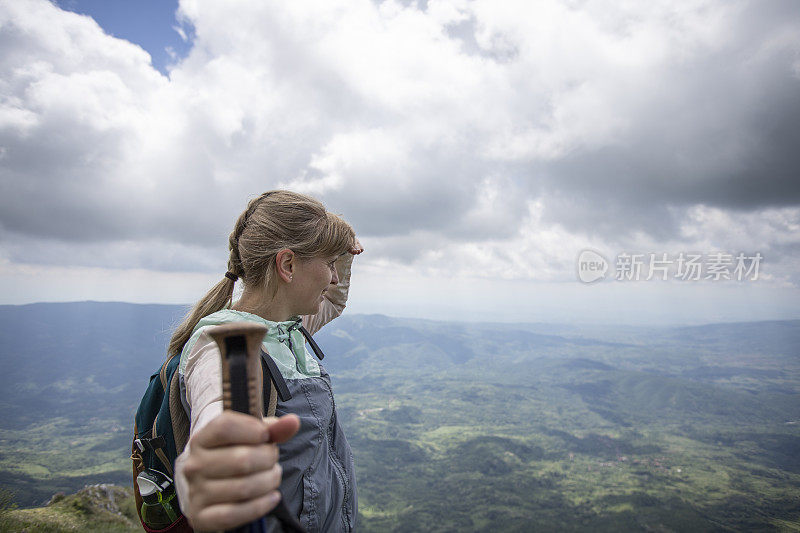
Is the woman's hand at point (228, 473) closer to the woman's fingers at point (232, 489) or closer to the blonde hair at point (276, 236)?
the woman's fingers at point (232, 489)

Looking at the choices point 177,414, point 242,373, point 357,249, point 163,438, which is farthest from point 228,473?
point 357,249

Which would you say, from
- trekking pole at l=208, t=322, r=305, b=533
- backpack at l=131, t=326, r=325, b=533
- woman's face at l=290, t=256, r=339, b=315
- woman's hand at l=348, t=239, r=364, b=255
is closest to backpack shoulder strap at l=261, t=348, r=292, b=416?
backpack at l=131, t=326, r=325, b=533

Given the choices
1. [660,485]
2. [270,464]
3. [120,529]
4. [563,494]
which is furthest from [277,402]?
[660,485]

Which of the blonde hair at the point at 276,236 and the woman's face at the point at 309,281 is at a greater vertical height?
the blonde hair at the point at 276,236

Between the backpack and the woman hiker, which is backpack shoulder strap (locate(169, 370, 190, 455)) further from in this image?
the woman hiker

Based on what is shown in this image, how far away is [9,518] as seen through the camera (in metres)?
15.8

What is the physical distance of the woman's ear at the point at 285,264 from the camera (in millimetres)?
3131

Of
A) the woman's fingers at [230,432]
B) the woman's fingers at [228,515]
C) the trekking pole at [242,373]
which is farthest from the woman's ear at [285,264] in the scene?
the woman's fingers at [228,515]

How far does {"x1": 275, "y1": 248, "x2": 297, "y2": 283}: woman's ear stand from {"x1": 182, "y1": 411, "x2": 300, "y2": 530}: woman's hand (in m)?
1.96

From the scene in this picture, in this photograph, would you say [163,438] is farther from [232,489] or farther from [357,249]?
[357,249]

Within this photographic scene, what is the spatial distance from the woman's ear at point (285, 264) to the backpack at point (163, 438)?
2.17 ft

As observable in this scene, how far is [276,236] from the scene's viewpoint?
3197 millimetres

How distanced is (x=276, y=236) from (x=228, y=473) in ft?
7.31

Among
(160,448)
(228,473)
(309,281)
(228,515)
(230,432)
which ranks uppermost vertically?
(309,281)
